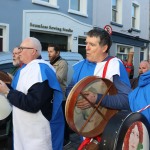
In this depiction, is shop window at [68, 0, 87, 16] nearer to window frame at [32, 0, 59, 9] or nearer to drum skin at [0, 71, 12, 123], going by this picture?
window frame at [32, 0, 59, 9]

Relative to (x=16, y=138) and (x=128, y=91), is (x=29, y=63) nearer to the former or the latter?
(x=16, y=138)

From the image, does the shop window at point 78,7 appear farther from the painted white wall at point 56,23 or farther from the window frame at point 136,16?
the window frame at point 136,16

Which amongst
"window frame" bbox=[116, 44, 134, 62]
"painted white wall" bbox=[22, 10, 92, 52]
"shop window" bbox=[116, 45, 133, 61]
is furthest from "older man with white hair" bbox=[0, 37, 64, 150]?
"shop window" bbox=[116, 45, 133, 61]

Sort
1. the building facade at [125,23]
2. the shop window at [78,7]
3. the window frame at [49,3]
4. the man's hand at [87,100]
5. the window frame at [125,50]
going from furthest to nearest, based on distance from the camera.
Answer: the window frame at [125,50] < the building facade at [125,23] < the shop window at [78,7] < the window frame at [49,3] < the man's hand at [87,100]

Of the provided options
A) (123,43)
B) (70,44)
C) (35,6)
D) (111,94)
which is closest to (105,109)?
(111,94)

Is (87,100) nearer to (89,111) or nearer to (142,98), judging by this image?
(89,111)

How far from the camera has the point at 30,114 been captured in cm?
343

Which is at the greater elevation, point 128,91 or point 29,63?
point 29,63

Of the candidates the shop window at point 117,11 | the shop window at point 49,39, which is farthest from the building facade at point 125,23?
the shop window at point 49,39

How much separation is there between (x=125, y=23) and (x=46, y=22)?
8.87 meters

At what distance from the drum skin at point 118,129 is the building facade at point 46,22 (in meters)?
9.51

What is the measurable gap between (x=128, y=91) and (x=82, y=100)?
20.3 inches

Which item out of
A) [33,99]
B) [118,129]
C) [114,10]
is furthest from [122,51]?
[118,129]

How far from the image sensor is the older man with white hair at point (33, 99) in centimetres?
334
